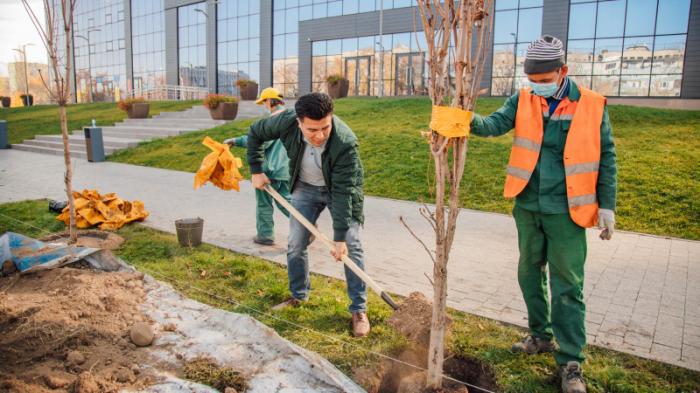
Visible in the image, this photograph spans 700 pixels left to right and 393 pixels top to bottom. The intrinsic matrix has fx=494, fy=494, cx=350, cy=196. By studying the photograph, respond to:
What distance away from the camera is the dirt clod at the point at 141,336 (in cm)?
321

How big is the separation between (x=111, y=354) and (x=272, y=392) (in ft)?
3.56

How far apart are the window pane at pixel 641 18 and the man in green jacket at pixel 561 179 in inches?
916

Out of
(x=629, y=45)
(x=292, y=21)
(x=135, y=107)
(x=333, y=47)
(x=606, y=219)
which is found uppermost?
(x=292, y=21)

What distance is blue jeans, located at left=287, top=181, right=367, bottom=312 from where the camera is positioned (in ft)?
12.1

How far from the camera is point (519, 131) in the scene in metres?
3.03

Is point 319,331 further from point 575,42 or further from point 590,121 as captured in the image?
point 575,42

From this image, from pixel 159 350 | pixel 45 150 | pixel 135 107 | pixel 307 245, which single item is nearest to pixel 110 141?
pixel 45 150

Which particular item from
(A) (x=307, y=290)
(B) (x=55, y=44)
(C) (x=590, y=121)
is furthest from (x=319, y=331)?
(B) (x=55, y=44)

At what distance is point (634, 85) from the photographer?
22.5 meters

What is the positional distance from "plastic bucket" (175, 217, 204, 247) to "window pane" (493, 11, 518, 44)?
23037 millimetres

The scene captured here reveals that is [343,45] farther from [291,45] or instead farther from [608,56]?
[608,56]

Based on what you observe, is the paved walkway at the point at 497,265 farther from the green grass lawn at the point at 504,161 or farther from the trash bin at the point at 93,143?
the trash bin at the point at 93,143


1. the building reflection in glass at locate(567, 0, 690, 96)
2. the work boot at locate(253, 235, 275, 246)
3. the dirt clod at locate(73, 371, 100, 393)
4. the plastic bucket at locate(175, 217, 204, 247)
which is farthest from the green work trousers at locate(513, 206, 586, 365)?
the building reflection in glass at locate(567, 0, 690, 96)

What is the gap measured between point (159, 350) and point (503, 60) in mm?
25169
